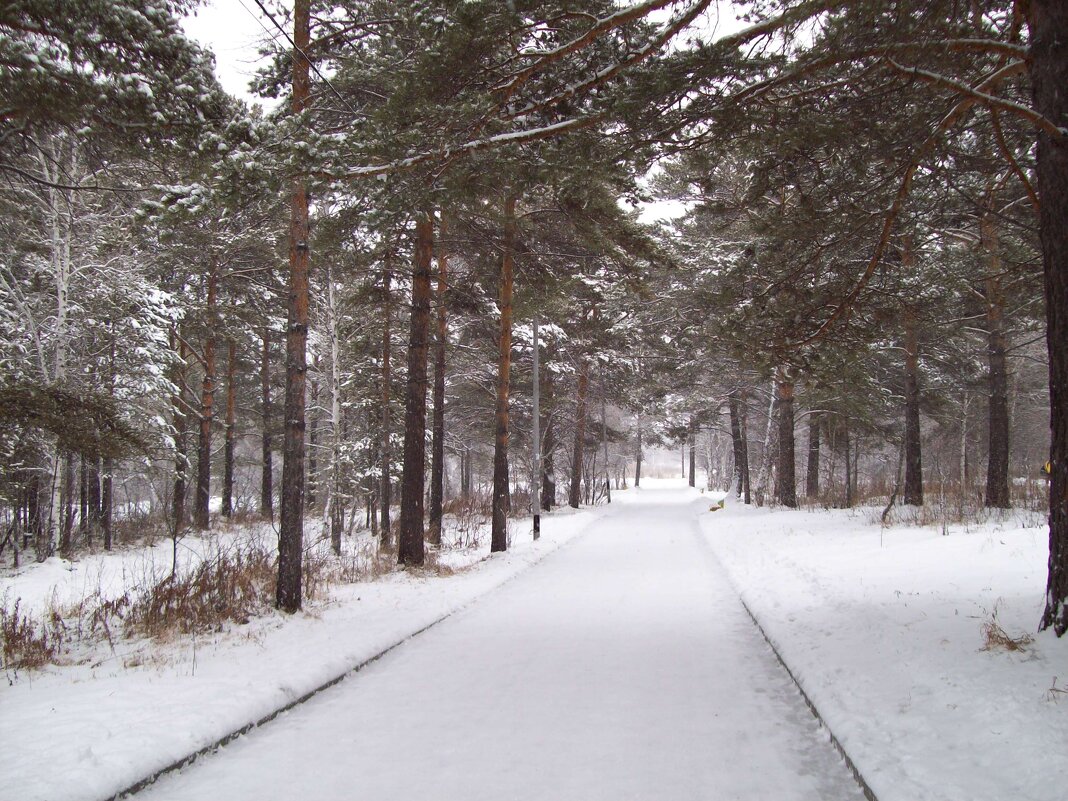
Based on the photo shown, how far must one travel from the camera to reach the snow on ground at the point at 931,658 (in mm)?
3535

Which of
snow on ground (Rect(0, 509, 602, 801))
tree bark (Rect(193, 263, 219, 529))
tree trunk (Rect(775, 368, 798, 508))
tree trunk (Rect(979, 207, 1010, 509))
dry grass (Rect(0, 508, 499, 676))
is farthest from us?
tree trunk (Rect(775, 368, 798, 508))

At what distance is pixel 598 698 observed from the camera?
5.11 metres

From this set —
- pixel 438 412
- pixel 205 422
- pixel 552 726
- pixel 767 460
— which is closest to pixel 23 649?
pixel 552 726

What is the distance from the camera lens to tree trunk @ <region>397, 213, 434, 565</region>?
11852 millimetres

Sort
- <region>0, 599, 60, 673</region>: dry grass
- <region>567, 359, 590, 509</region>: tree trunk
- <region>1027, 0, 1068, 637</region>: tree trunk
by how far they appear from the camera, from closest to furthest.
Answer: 1. <region>1027, 0, 1068, 637</region>: tree trunk
2. <region>0, 599, 60, 673</region>: dry grass
3. <region>567, 359, 590, 509</region>: tree trunk

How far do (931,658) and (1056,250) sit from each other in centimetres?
338

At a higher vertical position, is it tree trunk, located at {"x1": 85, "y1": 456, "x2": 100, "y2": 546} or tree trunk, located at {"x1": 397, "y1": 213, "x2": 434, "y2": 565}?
tree trunk, located at {"x1": 397, "y1": 213, "x2": 434, "y2": 565}

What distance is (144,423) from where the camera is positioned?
1552 centimetres

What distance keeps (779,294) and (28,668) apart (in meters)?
9.22

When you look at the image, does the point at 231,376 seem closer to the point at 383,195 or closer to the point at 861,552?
the point at 383,195

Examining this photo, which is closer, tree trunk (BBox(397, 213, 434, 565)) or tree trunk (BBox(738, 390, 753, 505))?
tree trunk (BBox(397, 213, 434, 565))

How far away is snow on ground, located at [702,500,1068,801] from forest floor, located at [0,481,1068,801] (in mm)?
23

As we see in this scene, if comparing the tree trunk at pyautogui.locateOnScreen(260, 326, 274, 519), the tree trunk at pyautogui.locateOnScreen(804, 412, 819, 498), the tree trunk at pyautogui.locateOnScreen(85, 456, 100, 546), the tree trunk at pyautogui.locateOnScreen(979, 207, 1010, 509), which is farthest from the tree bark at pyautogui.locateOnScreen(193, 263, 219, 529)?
the tree trunk at pyautogui.locateOnScreen(804, 412, 819, 498)

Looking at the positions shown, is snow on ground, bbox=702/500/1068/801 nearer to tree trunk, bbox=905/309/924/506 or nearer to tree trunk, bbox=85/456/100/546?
tree trunk, bbox=905/309/924/506
